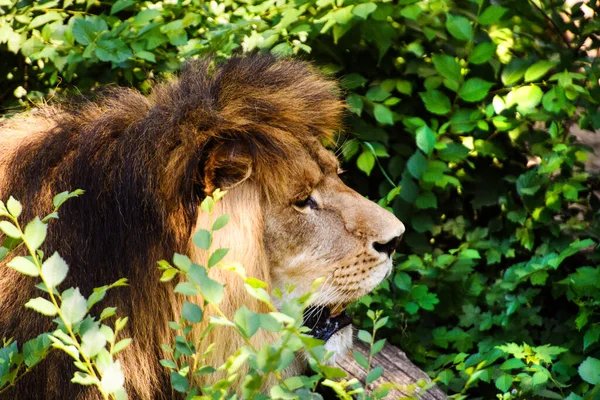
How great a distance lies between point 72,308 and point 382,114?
228 cm

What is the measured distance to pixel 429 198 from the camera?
3.80 metres

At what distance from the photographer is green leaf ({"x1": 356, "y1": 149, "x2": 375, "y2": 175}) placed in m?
3.67

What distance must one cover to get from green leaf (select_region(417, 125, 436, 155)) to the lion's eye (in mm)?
1045

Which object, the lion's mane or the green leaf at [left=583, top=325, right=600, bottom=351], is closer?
the lion's mane

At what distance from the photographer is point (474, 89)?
370cm

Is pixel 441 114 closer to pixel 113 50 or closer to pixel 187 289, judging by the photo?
pixel 113 50

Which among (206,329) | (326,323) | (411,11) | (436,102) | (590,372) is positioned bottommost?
(326,323)

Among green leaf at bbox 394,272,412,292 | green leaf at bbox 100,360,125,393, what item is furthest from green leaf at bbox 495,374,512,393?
green leaf at bbox 100,360,125,393

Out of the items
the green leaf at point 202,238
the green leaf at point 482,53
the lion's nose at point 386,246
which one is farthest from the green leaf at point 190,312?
the green leaf at point 482,53

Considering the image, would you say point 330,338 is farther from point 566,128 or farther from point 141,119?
point 566,128

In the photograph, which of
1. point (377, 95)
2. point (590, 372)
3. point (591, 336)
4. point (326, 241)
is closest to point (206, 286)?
point (326, 241)

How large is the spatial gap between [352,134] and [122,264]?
167cm

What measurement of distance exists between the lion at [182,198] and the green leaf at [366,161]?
0.88m

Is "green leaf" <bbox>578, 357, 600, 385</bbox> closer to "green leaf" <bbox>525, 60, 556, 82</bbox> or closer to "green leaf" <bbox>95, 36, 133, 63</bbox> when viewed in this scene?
"green leaf" <bbox>525, 60, 556, 82</bbox>
